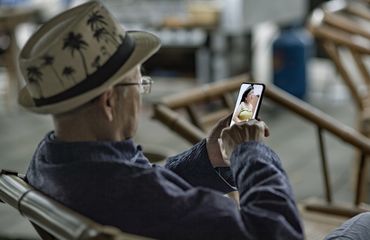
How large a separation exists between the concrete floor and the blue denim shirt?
64.0 inches

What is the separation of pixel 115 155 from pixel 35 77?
20 centimetres

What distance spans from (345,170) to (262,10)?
1749 millimetres

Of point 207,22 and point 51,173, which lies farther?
point 207,22

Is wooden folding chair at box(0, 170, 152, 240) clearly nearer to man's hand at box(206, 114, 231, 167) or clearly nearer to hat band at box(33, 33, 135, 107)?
hat band at box(33, 33, 135, 107)

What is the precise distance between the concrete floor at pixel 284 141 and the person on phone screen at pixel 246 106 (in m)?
1.48

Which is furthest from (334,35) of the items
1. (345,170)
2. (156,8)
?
(156,8)

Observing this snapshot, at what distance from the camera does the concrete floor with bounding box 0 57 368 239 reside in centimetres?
348

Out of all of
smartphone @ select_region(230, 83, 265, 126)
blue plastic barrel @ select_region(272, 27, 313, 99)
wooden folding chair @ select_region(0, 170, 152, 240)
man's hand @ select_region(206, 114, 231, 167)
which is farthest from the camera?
blue plastic barrel @ select_region(272, 27, 313, 99)

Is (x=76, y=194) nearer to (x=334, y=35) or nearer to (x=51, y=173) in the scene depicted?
(x=51, y=173)

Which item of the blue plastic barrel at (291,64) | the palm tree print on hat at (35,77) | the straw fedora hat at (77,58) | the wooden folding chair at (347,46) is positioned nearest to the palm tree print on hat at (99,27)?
the straw fedora hat at (77,58)

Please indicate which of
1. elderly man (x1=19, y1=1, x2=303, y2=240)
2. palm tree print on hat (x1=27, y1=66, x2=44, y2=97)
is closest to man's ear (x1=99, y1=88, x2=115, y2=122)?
elderly man (x1=19, y1=1, x2=303, y2=240)

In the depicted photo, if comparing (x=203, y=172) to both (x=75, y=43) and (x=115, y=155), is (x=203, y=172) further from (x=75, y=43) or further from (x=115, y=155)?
(x=75, y=43)

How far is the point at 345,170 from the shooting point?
3805mm

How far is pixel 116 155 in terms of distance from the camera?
131 cm
